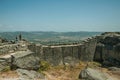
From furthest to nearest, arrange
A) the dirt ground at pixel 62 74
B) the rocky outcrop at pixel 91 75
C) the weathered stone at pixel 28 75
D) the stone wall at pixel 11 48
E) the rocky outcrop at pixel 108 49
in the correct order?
the rocky outcrop at pixel 108 49 < the stone wall at pixel 11 48 < the rocky outcrop at pixel 91 75 < the dirt ground at pixel 62 74 < the weathered stone at pixel 28 75

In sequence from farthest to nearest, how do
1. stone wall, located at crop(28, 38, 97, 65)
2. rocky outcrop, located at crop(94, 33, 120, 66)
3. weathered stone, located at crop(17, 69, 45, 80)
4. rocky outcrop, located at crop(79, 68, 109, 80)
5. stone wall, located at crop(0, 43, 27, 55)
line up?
1. rocky outcrop, located at crop(94, 33, 120, 66)
2. stone wall, located at crop(28, 38, 97, 65)
3. stone wall, located at crop(0, 43, 27, 55)
4. rocky outcrop, located at crop(79, 68, 109, 80)
5. weathered stone, located at crop(17, 69, 45, 80)

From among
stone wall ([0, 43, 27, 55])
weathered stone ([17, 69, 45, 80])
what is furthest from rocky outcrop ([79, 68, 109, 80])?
stone wall ([0, 43, 27, 55])

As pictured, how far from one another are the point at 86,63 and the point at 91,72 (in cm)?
931

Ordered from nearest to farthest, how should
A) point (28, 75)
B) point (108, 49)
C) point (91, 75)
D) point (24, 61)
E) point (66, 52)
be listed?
point (28, 75) → point (91, 75) → point (24, 61) → point (66, 52) → point (108, 49)

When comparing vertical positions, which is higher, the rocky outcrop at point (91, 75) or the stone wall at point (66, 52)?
the stone wall at point (66, 52)

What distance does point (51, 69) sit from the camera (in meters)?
28.8

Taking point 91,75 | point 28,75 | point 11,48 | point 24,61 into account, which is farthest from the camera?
point 11,48

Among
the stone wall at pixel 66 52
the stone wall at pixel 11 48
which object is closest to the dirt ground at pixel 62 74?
the stone wall at pixel 66 52

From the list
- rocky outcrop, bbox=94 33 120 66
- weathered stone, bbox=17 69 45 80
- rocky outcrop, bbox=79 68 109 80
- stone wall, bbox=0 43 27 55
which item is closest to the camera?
weathered stone, bbox=17 69 45 80

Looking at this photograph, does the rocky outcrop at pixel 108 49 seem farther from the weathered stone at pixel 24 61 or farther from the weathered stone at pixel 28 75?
the weathered stone at pixel 28 75

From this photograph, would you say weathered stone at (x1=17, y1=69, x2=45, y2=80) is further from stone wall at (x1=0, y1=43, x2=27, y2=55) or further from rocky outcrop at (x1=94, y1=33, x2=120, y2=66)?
rocky outcrop at (x1=94, y1=33, x2=120, y2=66)

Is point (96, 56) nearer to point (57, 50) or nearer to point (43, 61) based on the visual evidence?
point (57, 50)

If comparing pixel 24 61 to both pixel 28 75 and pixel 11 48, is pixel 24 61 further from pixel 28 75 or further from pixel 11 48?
pixel 11 48

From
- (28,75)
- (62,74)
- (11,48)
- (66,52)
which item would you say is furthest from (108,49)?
(28,75)
